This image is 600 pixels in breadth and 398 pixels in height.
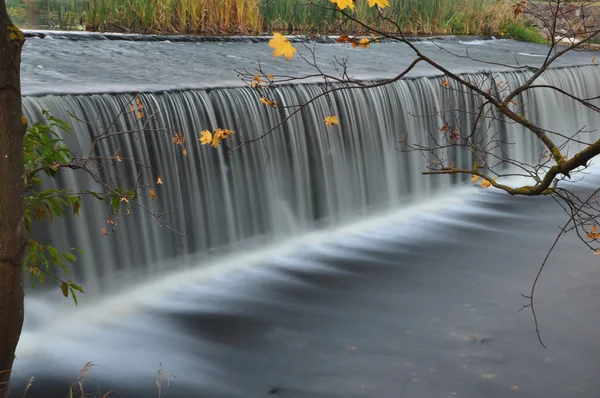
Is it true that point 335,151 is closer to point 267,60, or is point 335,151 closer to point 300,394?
point 267,60

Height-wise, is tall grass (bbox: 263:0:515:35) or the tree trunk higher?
tall grass (bbox: 263:0:515:35)

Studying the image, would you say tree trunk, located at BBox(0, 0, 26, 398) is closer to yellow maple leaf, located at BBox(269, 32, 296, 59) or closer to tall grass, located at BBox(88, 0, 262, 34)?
yellow maple leaf, located at BBox(269, 32, 296, 59)

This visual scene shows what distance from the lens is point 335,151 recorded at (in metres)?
9.15

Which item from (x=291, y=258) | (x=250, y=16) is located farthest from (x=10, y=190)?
(x=250, y=16)

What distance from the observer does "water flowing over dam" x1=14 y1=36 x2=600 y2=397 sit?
5613 millimetres

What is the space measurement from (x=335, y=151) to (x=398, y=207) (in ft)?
3.83

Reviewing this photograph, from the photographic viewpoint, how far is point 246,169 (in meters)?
8.18

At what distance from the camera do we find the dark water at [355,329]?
542 cm

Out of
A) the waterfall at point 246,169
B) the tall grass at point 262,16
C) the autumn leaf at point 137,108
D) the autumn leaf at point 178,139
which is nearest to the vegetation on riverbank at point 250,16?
the tall grass at point 262,16

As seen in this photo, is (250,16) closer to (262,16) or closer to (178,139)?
(262,16)

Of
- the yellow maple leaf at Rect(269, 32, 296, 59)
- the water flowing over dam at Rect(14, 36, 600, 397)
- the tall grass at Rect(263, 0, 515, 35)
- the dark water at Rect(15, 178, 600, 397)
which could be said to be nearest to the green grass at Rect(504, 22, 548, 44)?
the tall grass at Rect(263, 0, 515, 35)

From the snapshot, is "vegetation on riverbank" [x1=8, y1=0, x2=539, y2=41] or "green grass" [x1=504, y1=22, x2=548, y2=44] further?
"green grass" [x1=504, y1=22, x2=548, y2=44]

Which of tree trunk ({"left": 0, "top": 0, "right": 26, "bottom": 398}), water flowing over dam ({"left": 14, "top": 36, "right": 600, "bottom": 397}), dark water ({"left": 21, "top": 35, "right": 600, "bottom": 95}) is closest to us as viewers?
tree trunk ({"left": 0, "top": 0, "right": 26, "bottom": 398})

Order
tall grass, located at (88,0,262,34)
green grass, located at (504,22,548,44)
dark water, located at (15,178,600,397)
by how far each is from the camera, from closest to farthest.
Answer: dark water, located at (15,178,600,397) < tall grass, located at (88,0,262,34) < green grass, located at (504,22,548,44)
